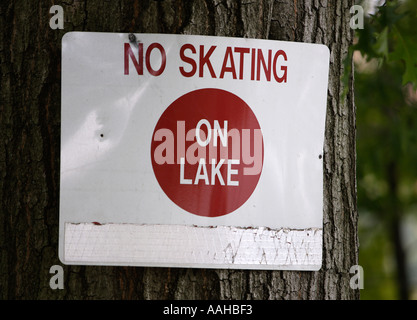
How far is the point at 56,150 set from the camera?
1.87 m

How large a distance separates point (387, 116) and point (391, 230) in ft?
8.28

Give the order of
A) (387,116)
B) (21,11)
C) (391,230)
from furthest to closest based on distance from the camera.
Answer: (391,230)
(387,116)
(21,11)

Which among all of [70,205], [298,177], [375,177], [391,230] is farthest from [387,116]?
[70,205]

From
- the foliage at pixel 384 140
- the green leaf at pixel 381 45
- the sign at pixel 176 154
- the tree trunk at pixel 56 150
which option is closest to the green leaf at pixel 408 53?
the green leaf at pixel 381 45

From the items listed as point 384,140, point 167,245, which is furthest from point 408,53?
point 384,140

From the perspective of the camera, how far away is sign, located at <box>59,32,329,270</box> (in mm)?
1818

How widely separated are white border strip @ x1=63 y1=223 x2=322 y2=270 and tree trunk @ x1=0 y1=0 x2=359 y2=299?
0.11 feet

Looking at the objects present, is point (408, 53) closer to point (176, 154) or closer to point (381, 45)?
point (381, 45)

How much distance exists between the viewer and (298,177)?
1.92 meters

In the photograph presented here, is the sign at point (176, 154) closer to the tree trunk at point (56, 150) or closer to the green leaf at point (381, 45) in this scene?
the tree trunk at point (56, 150)

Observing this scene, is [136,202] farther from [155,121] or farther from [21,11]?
[21,11]

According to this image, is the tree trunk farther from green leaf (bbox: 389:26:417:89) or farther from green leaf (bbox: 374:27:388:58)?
green leaf (bbox: 389:26:417:89)

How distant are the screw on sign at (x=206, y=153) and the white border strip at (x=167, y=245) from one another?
76 millimetres

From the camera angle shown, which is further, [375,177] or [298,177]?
[375,177]
